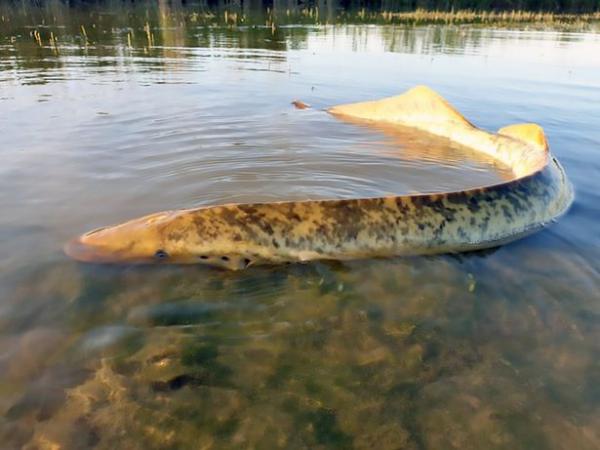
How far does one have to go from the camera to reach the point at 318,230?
3.55 m

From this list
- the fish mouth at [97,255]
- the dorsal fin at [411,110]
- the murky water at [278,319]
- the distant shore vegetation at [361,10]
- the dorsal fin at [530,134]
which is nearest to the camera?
the murky water at [278,319]

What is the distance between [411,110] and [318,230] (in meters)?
5.22

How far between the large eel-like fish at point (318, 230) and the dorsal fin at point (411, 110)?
362cm

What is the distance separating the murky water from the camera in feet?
7.29

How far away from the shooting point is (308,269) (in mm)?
3486

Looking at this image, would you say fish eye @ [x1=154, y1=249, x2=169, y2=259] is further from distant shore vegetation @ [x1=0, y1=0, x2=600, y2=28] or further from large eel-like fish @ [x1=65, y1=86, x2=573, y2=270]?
distant shore vegetation @ [x1=0, y1=0, x2=600, y2=28]

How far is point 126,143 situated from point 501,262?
4993 mm

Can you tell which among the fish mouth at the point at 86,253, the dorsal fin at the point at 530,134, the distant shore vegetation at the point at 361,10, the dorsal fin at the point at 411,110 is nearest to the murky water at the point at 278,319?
the fish mouth at the point at 86,253

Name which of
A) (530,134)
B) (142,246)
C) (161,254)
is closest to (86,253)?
(142,246)

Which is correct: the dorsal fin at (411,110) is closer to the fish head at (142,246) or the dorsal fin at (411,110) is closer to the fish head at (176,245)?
the fish head at (176,245)

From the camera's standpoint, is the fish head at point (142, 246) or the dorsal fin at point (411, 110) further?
the dorsal fin at point (411, 110)

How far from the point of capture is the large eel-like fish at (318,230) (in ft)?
11.3

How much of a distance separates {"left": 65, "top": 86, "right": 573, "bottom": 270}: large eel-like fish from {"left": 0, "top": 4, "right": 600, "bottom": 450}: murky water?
5.0 inches

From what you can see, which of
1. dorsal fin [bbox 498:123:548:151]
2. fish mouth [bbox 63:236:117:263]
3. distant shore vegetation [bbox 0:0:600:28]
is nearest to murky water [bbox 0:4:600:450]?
fish mouth [bbox 63:236:117:263]
